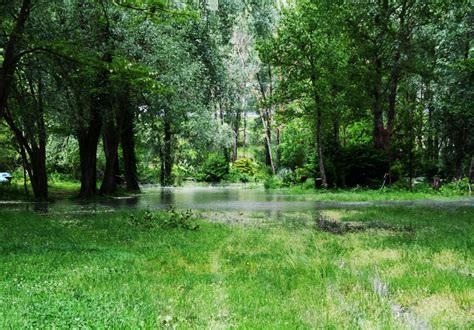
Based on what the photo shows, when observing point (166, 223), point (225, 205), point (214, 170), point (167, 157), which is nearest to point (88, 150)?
point (225, 205)

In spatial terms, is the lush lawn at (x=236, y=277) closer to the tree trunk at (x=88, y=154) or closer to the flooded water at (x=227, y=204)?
the flooded water at (x=227, y=204)

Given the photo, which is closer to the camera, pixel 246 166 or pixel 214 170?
pixel 214 170

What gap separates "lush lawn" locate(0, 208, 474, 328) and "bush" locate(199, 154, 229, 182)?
42.9 metres

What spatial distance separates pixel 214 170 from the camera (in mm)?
54781

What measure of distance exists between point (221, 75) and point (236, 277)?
74.4 ft

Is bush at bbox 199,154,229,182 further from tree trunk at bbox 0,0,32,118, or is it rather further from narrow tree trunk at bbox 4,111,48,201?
tree trunk at bbox 0,0,32,118

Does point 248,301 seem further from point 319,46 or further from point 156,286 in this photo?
point 319,46

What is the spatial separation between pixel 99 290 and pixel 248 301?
6.01ft

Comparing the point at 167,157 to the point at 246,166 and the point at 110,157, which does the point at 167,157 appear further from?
the point at 246,166

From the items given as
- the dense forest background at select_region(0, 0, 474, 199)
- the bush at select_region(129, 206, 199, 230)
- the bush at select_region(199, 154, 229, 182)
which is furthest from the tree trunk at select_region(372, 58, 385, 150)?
the bush at select_region(199, 154, 229, 182)

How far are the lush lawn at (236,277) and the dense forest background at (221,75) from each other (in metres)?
7.00

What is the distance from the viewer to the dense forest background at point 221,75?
54.2 feet

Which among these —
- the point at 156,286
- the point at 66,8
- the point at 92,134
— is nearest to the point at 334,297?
the point at 156,286

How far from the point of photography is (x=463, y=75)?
23.8 meters
